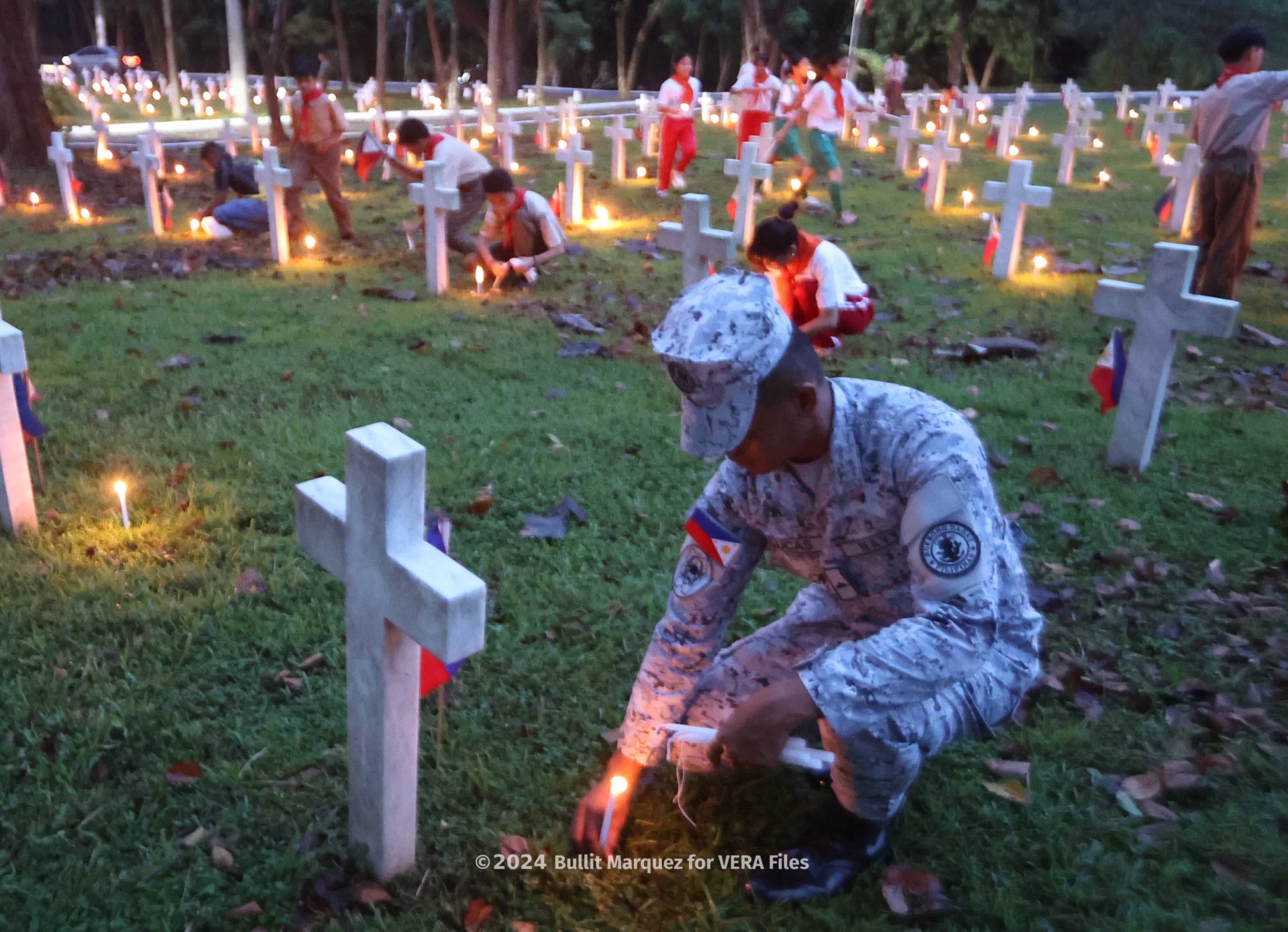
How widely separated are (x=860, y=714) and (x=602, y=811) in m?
0.84

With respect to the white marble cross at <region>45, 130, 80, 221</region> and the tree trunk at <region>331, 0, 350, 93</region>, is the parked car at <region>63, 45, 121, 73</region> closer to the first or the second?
the tree trunk at <region>331, 0, 350, 93</region>

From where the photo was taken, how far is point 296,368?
6.84m

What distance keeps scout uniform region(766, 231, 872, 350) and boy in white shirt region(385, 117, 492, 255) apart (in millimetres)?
4057

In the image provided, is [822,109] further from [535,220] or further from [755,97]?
[535,220]

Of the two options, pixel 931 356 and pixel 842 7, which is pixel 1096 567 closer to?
pixel 931 356

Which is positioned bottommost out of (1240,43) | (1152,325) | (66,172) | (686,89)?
(66,172)

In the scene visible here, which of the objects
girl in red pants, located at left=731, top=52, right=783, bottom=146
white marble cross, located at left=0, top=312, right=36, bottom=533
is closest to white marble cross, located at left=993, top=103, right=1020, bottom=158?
girl in red pants, located at left=731, top=52, right=783, bottom=146

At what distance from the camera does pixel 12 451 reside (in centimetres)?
420

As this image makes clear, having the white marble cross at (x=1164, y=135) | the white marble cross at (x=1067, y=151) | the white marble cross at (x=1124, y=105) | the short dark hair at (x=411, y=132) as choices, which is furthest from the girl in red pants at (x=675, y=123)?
the white marble cross at (x=1124, y=105)

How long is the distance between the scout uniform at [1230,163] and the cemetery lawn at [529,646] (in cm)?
108

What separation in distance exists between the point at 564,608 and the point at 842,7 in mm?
39125

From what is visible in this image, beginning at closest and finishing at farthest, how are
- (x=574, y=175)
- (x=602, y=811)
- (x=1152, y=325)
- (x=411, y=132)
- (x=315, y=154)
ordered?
(x=602, y=811)
(x=1152, y=325)
(x=411, y=132)
(x=315, y=154)
(x=574, y=175)

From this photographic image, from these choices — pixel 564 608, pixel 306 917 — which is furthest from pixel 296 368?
pixel 306 917

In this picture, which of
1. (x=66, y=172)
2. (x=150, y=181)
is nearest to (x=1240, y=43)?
(x=150, y=181)
